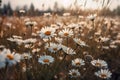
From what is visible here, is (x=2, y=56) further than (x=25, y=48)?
No

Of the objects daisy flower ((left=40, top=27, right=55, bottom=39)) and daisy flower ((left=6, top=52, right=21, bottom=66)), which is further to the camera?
daisy flower ((left=40, top=27, right=55, bottom=39))

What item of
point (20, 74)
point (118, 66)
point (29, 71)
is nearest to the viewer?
point (20, 74)

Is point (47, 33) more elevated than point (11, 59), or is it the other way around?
point (11, 59)

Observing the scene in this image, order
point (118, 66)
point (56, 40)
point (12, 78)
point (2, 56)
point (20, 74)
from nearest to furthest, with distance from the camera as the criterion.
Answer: point (2, 56), point (12, 78), point (20, 74), point (56, 40), point (118, 66)

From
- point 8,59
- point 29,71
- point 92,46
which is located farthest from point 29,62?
point 92,46

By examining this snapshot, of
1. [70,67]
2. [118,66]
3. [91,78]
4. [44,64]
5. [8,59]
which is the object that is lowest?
[118,66]

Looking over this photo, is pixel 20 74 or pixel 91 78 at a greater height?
pixel 20 74

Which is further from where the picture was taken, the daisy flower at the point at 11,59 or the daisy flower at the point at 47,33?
the daisy flower at the point at 47,33

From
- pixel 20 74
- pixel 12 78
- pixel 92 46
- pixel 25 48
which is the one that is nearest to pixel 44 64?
pixel 20 74

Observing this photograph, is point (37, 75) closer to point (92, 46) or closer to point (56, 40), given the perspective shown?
point (56, 40)

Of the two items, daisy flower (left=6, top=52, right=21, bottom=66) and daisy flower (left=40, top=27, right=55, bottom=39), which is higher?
daisy flower (left=6, top=52, right=21, bottom=66)

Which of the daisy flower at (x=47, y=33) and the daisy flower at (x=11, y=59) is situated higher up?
the daisy flower at (x=11, y=59)
